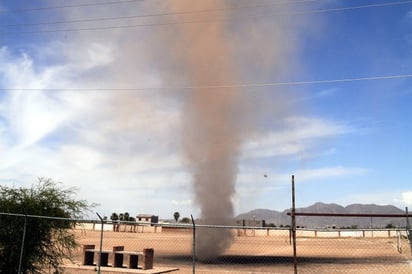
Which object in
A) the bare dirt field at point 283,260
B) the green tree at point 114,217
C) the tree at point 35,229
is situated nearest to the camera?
the tree at point 35,229

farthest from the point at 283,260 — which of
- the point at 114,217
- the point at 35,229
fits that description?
the point at 114,217

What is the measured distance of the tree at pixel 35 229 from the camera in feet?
39.8

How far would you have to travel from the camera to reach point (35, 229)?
12383 millimetres

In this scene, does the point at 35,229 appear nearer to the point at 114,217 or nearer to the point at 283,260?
the point at 283,260

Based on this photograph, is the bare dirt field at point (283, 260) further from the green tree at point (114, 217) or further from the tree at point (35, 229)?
the green tree at point (114, 217)

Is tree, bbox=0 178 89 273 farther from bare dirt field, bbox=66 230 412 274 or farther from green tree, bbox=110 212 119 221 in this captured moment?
green tree, bbox=110 212 119 221

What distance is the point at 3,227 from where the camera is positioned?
1223cm

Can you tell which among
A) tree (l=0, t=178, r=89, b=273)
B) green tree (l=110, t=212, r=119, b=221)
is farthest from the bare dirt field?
green tree (l=110, t=212, r=119, b=221)

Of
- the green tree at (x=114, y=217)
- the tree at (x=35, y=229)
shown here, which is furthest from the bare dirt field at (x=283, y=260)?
the green tree at (x=114, y=217)

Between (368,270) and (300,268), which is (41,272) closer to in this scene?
(300,268)

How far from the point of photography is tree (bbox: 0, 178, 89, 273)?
12.1 m

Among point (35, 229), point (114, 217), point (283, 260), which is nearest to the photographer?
point (35, 229)

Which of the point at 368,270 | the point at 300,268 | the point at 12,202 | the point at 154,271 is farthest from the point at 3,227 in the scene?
the point at 368,270

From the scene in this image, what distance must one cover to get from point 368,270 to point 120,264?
37.3ft
